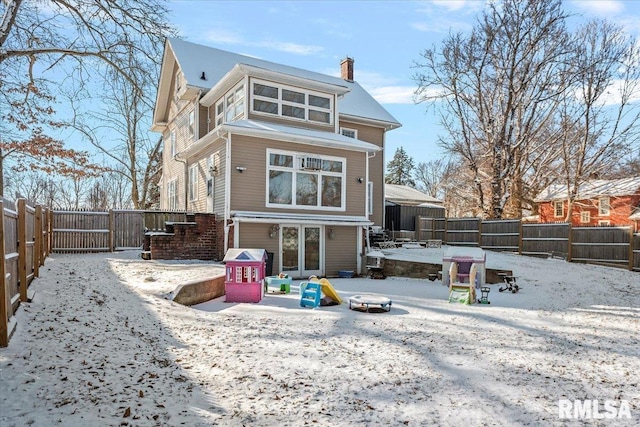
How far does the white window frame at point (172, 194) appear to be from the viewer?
1950cm

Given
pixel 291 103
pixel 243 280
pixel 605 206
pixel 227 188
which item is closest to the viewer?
pixel 243 280

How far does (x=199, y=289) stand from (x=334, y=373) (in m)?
4.77

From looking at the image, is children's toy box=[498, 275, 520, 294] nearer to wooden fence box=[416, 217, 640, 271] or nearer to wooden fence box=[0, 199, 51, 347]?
wooden fence box=[416, 217, 640, 271]

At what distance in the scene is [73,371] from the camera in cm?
421

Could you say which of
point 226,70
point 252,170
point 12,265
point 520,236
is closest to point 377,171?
point 520,236

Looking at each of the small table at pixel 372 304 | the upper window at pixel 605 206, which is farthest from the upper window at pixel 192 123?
the upper window at pixel 605 206

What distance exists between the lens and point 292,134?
13.6m

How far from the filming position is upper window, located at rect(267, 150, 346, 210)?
45.0 ft

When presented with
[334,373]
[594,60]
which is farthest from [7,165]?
[594,60]

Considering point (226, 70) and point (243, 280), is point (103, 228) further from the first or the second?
point (243, 280)

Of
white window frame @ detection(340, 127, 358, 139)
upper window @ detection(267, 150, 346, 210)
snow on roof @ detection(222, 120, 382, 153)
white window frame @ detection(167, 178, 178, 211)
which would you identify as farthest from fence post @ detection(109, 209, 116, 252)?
white window frame @ detection(340, 127, 358, 139)

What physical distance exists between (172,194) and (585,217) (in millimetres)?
30380

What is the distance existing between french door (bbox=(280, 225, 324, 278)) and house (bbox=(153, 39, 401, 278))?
32mm

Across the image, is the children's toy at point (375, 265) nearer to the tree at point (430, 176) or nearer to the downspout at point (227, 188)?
A: the downspout at point (227, 188)
